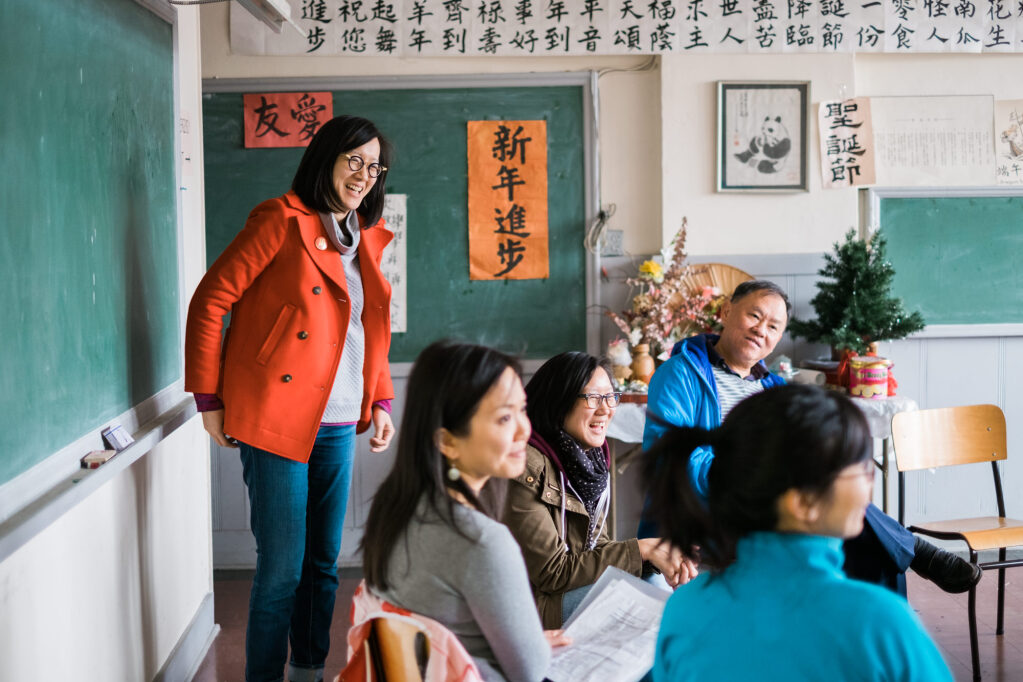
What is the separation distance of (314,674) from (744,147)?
8.28ft

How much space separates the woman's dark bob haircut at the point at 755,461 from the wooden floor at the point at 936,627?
197 centimetres

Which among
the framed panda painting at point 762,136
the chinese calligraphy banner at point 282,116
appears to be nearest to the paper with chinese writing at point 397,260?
the chinese calligraphy banner at point 282,116

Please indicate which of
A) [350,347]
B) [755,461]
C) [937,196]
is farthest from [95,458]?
[937,196]

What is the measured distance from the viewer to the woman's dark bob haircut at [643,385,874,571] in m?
1.02

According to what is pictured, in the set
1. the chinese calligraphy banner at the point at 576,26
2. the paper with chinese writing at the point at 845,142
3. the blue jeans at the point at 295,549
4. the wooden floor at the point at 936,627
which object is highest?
the chinese calligraphy banner at the point at 576,26

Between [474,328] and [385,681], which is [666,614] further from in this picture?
[474,328]

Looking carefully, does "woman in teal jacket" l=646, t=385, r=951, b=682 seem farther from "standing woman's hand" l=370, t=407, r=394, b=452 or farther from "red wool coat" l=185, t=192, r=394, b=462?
"standing woman's hand" l=370, t=407, r=394, b=452

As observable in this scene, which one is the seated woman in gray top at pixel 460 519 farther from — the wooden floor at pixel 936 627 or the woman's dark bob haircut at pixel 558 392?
the wooden floor at pixel 936 627

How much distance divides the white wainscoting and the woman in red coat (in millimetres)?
1557

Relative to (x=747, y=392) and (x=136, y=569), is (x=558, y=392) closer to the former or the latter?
(x=747, y=392)

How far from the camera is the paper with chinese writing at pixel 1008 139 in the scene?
3795 millimetres

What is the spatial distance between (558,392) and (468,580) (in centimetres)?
72

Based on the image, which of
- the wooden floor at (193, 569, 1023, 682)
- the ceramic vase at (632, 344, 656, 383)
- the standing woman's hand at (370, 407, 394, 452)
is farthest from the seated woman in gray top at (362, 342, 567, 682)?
the ceramic vase at (632, 344, 656, 383)

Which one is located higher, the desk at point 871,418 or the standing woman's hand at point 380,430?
the standing woman's hand at point 380,430
